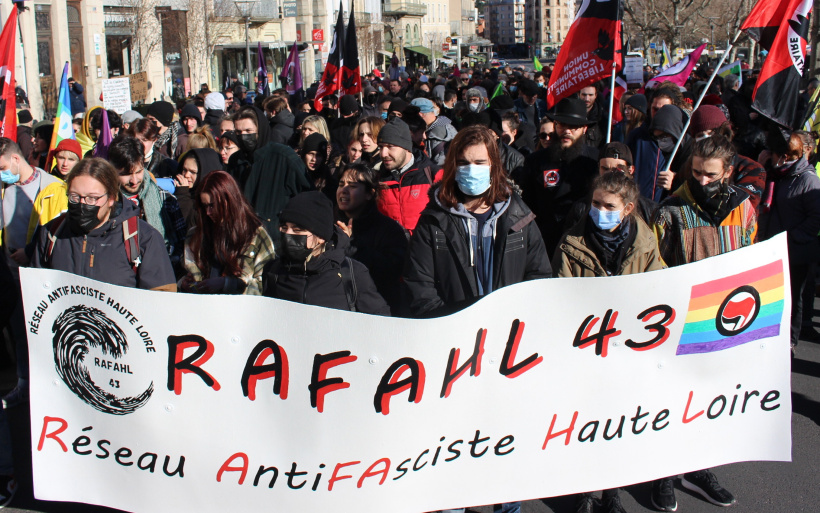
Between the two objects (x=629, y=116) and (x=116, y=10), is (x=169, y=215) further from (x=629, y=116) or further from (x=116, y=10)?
(x=116, y=10)

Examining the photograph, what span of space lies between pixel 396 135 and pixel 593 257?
1923 millimetres

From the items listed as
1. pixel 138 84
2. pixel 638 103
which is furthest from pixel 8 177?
pixel 138 84

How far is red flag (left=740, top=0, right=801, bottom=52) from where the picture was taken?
5.25 m

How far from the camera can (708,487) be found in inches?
156

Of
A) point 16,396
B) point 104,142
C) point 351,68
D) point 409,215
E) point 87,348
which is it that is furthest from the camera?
point 351,68

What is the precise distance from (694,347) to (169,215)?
3477 millimetres

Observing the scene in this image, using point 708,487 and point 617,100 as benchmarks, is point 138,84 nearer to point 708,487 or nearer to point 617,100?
point 617,100

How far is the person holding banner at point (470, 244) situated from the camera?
351 cm

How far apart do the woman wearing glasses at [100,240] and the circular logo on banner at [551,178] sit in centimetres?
252

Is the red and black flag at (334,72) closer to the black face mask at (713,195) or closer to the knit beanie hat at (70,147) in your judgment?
the knit beanie hat at (70,147)

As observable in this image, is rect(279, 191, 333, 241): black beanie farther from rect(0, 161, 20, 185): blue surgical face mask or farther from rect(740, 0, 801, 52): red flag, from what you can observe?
rect(740, 0, 801, 52): red flag

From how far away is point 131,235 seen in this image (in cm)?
388

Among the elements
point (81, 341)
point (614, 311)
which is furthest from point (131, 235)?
point (614, 311)

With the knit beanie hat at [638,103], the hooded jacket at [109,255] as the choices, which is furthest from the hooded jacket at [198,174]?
the knit beanie hat at [638,103]
